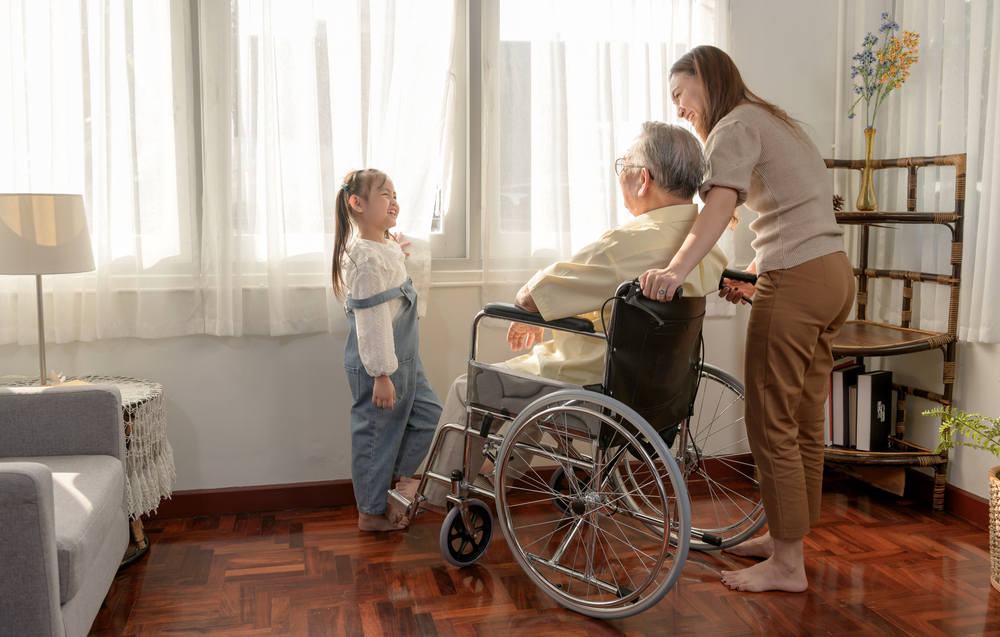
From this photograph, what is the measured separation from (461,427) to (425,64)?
48.7 inches

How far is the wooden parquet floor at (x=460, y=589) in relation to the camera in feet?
6.06

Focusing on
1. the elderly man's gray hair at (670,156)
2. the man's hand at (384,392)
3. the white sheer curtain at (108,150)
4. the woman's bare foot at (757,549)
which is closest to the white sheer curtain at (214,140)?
the white sheer curtain at (108,150)

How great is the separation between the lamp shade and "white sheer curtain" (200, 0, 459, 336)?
0.45 m

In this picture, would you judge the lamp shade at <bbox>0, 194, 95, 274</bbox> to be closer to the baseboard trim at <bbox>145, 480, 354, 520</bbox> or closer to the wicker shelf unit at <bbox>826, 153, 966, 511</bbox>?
the baseboard trim at <bbox>145, 480, 354, 520</bbox>

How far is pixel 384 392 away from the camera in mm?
2252

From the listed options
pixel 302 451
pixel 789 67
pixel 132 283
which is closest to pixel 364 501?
A: pixel 302 451

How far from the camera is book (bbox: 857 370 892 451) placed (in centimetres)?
265

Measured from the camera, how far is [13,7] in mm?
2203

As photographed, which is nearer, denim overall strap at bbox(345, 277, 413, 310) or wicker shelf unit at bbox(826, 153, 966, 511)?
denim overall strap at bbox(345, 277, 413, 310)

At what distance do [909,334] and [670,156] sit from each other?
51.9 inches

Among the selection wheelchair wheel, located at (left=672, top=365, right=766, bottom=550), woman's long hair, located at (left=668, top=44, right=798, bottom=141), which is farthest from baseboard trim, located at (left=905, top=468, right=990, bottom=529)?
woman's long hair, located at (left=668, top=44, right=798, bottom=141)

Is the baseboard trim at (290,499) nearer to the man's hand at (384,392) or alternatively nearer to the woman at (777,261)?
the man's hand at (384,392)

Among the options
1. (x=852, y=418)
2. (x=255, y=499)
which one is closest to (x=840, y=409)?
(x=852, y=418)

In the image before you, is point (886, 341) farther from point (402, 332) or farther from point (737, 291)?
point (402, 332)
